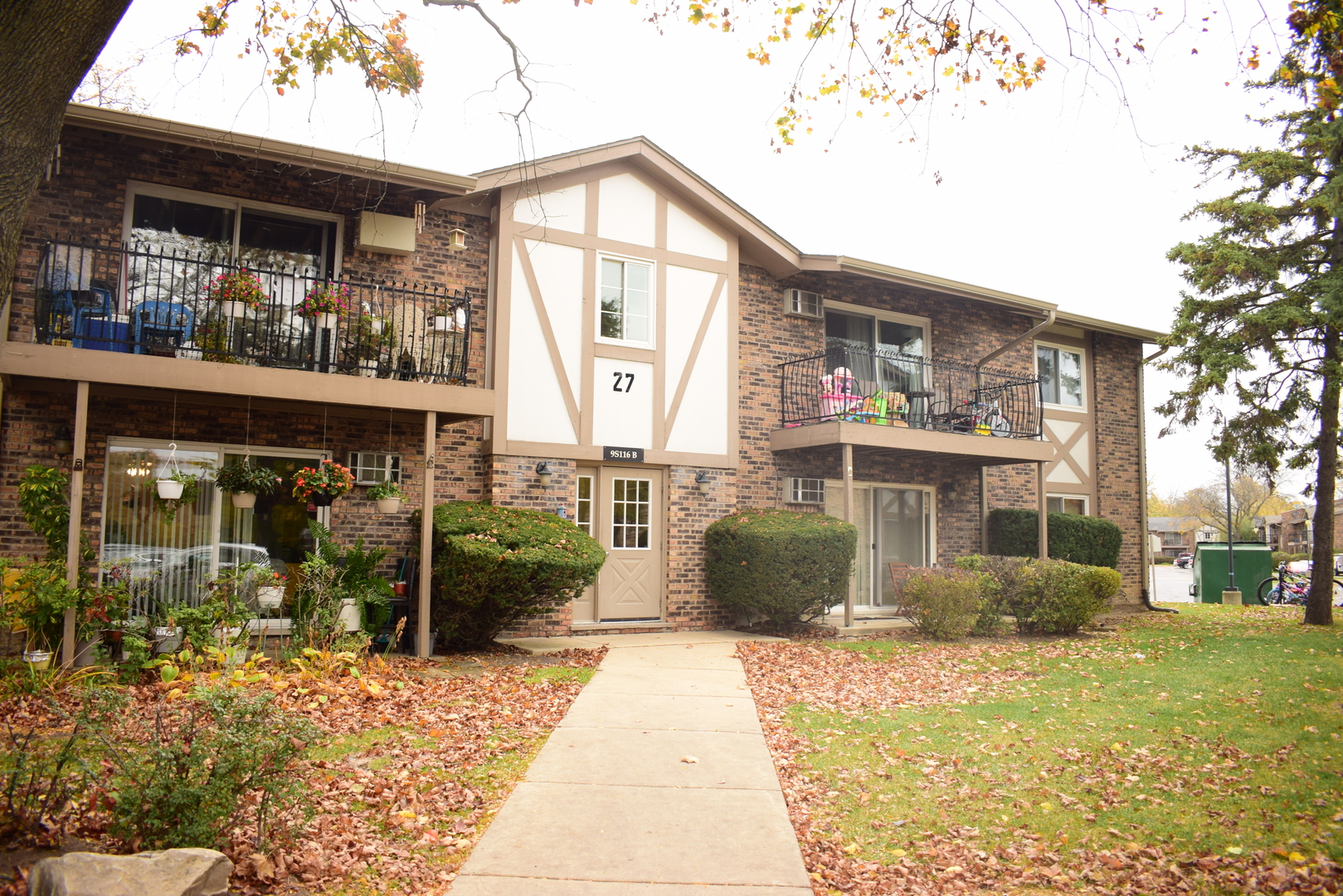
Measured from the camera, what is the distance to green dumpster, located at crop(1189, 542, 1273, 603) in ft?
70.7

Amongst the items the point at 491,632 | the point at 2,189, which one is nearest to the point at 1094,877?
the point at 2,189

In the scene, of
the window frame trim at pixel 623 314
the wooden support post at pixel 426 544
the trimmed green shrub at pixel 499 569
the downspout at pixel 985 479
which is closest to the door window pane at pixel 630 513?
the window frame trim at pixel 623 314

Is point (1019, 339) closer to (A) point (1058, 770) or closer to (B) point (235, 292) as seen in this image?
(A) point (1058, 770)

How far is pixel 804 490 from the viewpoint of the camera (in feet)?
43.6

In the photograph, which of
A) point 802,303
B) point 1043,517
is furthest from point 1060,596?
point 802,303

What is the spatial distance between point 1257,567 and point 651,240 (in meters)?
18.5

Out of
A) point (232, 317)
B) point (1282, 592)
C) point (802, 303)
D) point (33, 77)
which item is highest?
point (802, 303)

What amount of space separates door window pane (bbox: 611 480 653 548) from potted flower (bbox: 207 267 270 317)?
199 inches

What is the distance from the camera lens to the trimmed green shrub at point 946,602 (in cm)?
1149

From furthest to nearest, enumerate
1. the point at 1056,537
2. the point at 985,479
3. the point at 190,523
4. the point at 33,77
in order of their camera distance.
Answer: the point at 985,479 < the point at 1056,537 < the point at 190,523 < the point at 33,77

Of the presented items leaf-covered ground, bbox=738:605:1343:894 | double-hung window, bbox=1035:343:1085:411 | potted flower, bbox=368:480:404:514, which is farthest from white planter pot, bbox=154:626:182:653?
double-hung window, bbox=1035:343:1085:411

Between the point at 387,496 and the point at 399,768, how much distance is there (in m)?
4.48

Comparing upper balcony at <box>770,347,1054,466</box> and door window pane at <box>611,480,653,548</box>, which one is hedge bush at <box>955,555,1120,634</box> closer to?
upper balcony at <box>770,347,1054,466</box>

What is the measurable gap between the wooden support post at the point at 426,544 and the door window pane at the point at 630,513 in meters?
3.05
